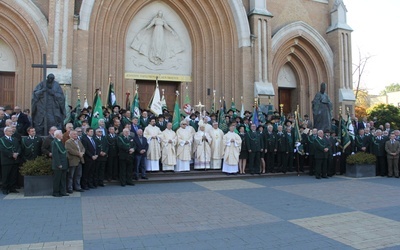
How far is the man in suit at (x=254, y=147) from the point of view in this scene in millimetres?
12180

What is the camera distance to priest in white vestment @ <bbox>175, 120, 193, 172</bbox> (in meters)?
11.9

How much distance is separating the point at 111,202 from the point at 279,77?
1656 cm

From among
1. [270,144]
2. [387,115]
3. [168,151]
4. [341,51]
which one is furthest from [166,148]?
[387,115]

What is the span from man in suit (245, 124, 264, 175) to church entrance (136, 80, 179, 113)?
737 cm

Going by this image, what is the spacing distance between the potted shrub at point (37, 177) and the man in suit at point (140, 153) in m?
2.69

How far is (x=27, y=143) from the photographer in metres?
9.14

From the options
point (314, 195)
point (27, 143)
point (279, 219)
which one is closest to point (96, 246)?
point (279, 219)

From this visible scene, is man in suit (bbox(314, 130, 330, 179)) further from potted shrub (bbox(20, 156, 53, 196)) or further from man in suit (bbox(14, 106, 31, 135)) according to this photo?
man in suit (bbox(14, 106, 31, 135))

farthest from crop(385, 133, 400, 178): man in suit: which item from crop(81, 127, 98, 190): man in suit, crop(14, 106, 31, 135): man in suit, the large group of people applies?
crop(14, 106, 31, 135): man in suit

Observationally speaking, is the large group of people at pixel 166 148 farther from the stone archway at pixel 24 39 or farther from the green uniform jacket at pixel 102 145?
the stone archway at pixel 24 39

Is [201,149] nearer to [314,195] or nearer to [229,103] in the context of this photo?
[314,195]

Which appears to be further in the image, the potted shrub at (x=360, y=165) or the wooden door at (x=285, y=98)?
the wooden door at (x=285, y=98)

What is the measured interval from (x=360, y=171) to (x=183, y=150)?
6.48 metres

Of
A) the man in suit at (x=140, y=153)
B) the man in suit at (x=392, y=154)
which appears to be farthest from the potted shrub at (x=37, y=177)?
the man in suit at (x=392, y=154)
